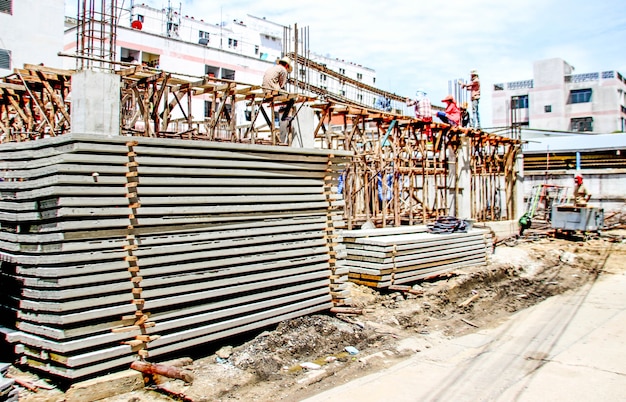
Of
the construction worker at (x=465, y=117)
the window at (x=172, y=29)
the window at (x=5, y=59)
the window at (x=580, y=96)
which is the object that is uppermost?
the window at (x=172, y=29)

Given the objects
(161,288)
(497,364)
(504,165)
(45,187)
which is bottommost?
(497,364)

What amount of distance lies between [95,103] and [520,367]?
7.01 metres

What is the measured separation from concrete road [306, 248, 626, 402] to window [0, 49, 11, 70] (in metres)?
25.2

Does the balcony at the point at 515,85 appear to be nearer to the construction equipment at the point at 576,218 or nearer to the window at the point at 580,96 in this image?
the window at the point at 580,96

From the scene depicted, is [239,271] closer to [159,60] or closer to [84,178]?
[84,178]

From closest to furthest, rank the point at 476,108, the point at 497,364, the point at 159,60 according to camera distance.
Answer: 1. the point at 497,364
2. the point at 476,108
3. the point at 159,60

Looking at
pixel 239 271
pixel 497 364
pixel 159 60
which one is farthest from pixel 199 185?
pixel 159 60

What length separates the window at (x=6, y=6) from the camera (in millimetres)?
24431

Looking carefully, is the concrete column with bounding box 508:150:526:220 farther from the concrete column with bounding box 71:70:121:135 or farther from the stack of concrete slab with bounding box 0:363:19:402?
the stack of concrete slab with bounding box 0:363:19:402

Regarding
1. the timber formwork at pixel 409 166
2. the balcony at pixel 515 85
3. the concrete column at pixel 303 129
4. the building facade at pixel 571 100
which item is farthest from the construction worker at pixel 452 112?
the balcony at pixel 515 85

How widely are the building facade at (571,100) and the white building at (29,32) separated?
143 ft

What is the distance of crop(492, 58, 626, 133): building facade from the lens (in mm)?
53750

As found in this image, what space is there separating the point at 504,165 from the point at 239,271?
1787cm

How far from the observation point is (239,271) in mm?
7336
